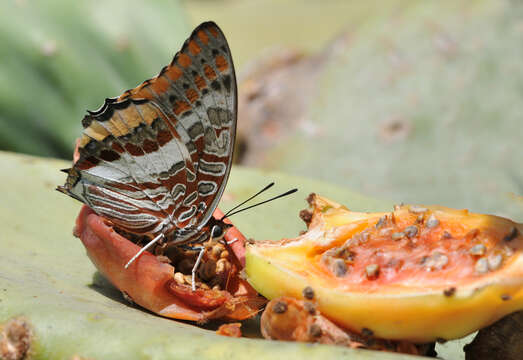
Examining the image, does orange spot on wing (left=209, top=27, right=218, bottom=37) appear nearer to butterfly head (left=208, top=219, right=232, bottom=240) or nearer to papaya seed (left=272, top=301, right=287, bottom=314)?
butterfly head (left=208, top=219, right=232, bottom=240)

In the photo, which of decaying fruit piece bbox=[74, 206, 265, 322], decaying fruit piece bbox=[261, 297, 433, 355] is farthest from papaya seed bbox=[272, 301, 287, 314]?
decaying fruit piece bbox=[74, 206, 265, 322]

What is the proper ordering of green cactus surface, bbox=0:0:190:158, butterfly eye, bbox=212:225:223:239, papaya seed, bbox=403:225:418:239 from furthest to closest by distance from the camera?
1. green cactus surface, bbox=0:0:190:158
2. butterfly eye, bbox=212:225:223:239
3. papaya seed, bbox=403:225:418:239

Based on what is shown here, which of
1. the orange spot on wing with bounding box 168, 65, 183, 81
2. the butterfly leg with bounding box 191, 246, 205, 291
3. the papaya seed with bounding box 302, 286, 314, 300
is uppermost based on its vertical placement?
the orange spot on wing with bounding box 168, 65, 183, 81

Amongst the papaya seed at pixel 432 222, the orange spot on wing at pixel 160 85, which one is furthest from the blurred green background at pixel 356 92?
the orange spot on wing at pixel 160 85

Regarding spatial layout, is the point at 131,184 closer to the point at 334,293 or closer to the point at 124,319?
the point at 124,319

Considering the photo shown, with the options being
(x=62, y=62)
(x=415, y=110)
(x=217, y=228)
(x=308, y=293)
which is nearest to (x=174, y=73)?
(x=217, y=228)

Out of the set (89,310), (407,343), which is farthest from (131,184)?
(407,343)
